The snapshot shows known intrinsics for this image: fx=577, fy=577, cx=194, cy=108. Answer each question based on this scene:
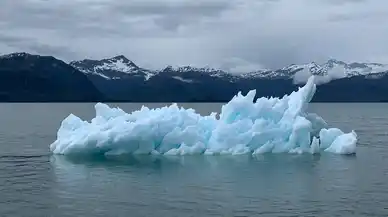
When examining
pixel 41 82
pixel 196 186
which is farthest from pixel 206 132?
pixel 41 82

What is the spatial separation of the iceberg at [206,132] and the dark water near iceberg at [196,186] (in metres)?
0.77

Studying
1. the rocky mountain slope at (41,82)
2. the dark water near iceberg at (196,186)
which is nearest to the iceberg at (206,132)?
the dark water near iceberg at (196,186)

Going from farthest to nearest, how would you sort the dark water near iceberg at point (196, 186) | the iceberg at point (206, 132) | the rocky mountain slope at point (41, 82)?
the rocky mountain slope at point (41, 82)
the iceberg at point (206, 132)
the dark water near iceberg at point (196, 186)

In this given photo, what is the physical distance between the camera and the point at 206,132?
26250mm

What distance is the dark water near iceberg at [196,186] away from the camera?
14.6m

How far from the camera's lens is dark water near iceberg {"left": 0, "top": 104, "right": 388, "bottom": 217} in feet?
47.8

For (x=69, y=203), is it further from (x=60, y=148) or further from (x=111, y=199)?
(x=60, y=148)

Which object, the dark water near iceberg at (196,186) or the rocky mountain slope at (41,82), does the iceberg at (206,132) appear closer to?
the dark water near iceberg at (196,186)

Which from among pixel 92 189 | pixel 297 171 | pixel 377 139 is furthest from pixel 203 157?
pixel 377 139

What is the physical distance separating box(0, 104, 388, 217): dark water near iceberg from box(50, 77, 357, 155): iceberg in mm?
773

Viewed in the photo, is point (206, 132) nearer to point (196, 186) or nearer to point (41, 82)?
point (196, 186)

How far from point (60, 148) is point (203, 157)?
21.5ft

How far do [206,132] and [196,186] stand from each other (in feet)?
28.3

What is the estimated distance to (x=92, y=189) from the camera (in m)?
17.4
